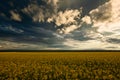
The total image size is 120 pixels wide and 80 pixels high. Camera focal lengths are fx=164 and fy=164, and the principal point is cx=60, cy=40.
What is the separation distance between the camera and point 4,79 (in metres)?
11.9

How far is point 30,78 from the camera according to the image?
39.6 feet

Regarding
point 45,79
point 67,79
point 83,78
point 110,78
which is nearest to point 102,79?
point 110,78

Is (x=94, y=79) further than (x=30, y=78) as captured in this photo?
No

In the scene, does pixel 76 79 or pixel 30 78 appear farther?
pixel 30 78

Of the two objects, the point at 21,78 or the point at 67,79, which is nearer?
the point at 67,79

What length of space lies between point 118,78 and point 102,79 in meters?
1.20

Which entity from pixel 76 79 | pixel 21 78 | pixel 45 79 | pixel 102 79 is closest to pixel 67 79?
pixel 76 79

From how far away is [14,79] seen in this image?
457 inches

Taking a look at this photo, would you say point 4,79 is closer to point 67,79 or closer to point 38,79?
point 38,79

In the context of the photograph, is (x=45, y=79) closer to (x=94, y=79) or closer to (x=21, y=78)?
(x=21, y=78)

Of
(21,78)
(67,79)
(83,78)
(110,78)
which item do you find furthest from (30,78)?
(110,78)

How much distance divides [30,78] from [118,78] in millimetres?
6353

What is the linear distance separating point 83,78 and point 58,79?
71.2 inches

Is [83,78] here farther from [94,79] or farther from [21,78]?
[21,78]
